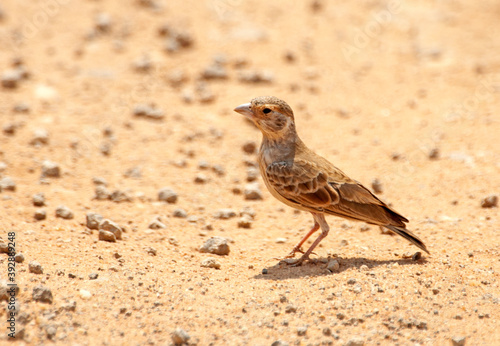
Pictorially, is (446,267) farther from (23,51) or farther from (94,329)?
(23,51)

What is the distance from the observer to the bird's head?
6.81m

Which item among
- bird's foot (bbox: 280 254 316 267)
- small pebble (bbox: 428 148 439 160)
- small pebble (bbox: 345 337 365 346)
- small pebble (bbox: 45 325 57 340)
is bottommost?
small pebble (bbox: 45 325 57 340)

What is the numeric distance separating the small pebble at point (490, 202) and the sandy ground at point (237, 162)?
0.36 feet

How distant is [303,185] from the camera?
6492mm

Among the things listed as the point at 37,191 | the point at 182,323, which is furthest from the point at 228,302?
the point at 37,191

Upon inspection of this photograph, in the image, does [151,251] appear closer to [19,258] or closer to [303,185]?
[19,258]

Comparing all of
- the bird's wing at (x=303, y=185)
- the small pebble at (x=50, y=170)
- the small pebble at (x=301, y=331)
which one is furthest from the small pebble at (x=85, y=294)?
the small pebble at (x=50, y=170)

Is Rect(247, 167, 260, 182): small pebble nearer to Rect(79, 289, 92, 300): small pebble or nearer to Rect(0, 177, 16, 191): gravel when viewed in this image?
Rect(0, 177, 16, 191): gravel

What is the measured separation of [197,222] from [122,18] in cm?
713

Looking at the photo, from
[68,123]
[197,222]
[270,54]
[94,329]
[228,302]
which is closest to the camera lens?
[94,329]

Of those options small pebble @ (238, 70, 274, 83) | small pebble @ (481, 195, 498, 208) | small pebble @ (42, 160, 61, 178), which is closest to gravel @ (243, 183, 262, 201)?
small pebble @ (42, 160, 61, 178)

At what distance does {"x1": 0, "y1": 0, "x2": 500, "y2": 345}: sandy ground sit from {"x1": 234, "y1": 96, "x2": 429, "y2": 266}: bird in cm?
40

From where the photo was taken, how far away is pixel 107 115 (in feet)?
33.5

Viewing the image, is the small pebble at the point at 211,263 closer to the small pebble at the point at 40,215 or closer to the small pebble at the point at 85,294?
the small pebble at the point at 85,294
